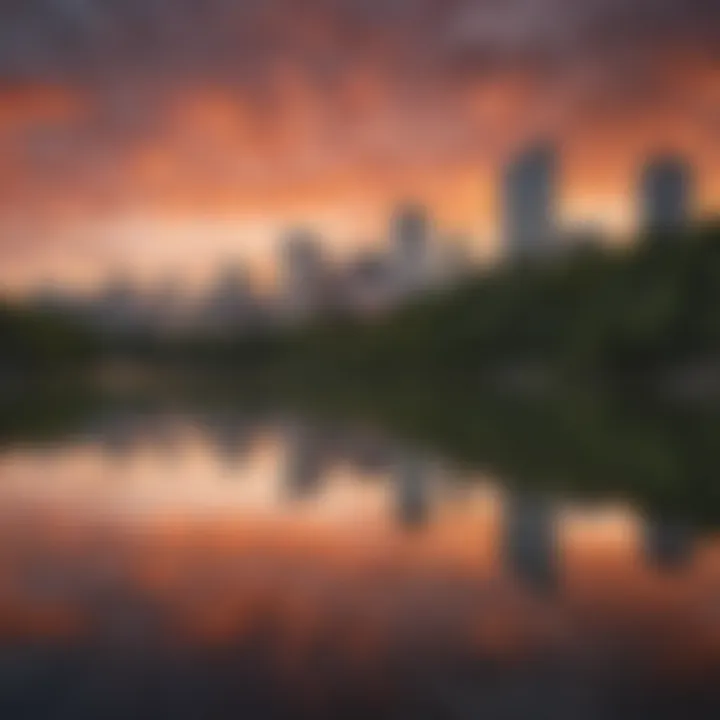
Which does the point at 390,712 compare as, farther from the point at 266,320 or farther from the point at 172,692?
the point at 266,320

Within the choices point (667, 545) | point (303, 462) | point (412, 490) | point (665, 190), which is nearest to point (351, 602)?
point (667, 545)

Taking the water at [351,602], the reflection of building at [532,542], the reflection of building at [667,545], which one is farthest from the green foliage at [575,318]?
the reflection of building at [667,545]

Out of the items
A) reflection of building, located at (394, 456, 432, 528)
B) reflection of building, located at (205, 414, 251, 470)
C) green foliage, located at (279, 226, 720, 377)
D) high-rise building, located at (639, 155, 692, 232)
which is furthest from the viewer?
high-rise building, located at (639, 155, 692, 232)

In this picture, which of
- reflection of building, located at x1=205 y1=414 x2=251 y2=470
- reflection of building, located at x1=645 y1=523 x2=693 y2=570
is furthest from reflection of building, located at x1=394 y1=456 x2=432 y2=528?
reflection of building, located at x1=205 y1=414 x2=251 y2=470

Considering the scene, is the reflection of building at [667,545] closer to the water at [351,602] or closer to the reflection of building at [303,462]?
the water at [351,602]

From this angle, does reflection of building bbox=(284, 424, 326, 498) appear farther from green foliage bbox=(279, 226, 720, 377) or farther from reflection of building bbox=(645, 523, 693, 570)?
green foliage bbox=(279, 226, 720, 377)

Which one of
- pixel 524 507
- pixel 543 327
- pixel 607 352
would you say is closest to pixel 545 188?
pixel 543 327

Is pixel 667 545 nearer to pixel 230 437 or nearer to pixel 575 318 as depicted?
pixel 230 437
